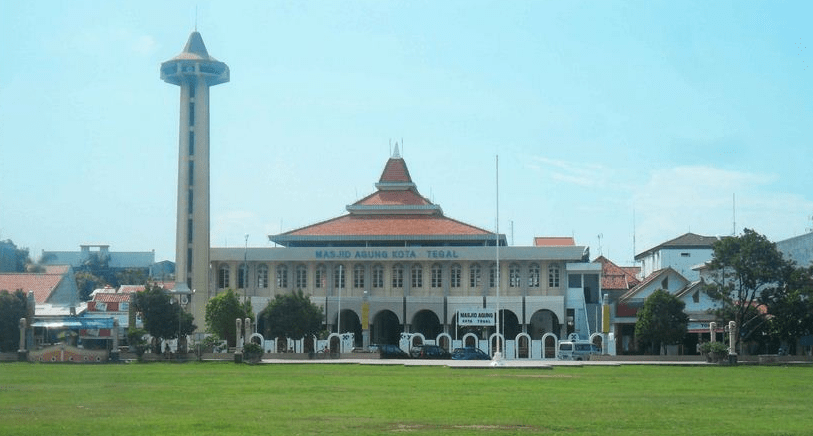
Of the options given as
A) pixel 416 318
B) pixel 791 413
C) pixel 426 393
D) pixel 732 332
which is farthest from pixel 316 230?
pixel 791 413

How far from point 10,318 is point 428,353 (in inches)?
1016

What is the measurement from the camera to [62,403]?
99.3 ft

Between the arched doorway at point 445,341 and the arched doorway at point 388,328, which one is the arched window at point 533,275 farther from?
the arched doorway at point 388,328

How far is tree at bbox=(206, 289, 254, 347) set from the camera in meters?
83.6

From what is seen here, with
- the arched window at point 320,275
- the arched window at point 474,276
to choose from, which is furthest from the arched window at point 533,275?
the arched window at point 320,275

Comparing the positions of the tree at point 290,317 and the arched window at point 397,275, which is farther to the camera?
the arched window at point 397,275

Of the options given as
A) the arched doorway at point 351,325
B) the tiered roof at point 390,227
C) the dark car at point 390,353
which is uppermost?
the tiered roof at point 390,227

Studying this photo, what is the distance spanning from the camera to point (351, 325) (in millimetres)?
95312

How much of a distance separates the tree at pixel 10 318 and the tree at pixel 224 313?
583 inches

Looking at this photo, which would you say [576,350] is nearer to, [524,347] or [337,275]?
[524,347]

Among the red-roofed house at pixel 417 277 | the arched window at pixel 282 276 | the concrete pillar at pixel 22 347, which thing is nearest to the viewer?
the concrete pillar at pixel 22 347

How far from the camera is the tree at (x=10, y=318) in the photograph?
7175 cm

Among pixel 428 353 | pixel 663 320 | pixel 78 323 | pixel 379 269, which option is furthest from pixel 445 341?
pixel 78 323

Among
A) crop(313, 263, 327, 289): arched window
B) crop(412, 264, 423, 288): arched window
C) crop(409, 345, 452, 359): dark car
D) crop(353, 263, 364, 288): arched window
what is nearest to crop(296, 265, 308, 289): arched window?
crop(313, 263, 327, 289): arched window
